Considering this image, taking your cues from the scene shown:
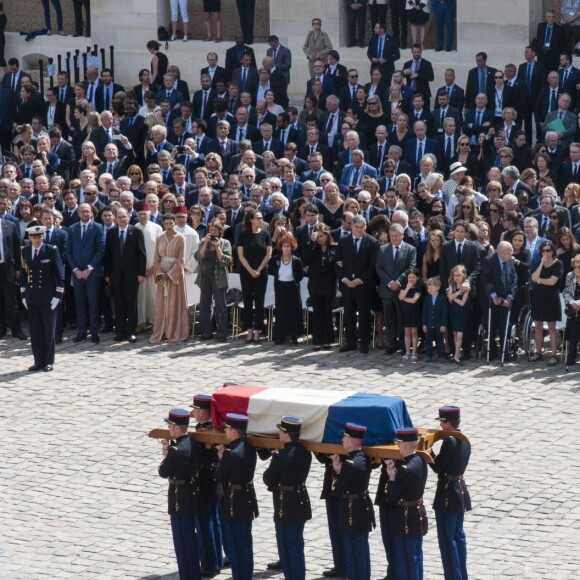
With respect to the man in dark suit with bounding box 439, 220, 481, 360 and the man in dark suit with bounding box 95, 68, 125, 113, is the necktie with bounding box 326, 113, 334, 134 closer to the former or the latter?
the man in dark suit with bounding box 95, 68, 125, 113

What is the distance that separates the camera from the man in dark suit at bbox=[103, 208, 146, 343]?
19.2 m

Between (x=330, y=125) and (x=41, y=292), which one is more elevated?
(x=330, y=125)

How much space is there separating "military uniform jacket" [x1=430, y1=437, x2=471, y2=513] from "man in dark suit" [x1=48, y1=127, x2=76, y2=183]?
12.3 meters

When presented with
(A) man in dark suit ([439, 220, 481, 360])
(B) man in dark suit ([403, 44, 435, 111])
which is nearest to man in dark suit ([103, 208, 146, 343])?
(A) man in dark suit ([439, 220, 481, 360])

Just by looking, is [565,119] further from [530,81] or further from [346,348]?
[346,348]

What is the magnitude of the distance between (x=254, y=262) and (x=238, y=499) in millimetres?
7219

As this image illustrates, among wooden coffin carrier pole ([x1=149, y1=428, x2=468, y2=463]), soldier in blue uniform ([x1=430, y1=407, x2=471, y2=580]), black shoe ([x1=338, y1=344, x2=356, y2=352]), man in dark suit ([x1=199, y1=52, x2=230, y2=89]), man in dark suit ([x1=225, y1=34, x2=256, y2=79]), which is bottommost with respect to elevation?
black shoe ([x1=338, y1=344, x2=356, y2=352])

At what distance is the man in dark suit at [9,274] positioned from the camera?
19547 mm

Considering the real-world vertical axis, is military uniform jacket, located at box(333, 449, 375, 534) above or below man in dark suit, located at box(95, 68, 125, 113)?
below

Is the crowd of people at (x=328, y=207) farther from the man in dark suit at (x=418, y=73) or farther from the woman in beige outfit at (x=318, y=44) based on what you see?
the woman in beige outfit at (x=318, y=44)

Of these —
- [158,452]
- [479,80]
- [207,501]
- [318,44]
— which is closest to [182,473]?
[207,501]

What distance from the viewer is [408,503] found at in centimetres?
1154

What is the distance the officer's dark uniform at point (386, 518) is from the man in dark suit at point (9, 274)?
8771mm

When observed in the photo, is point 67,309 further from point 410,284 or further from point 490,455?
point 490,455
